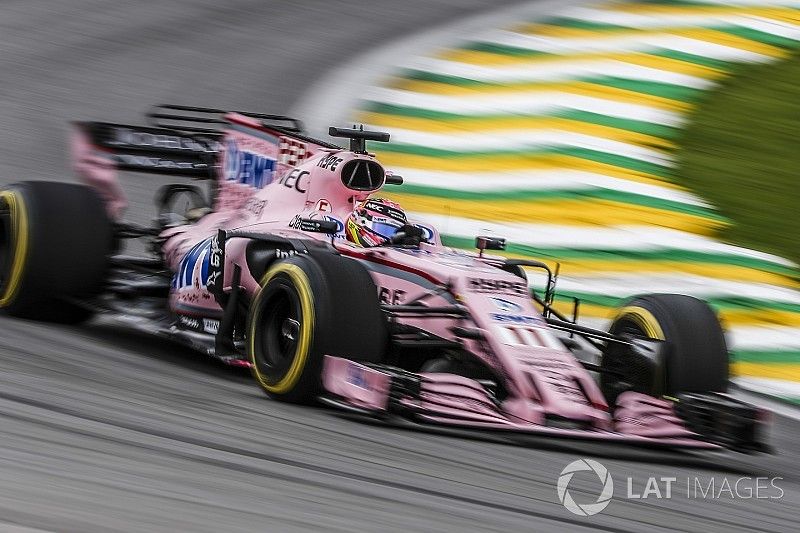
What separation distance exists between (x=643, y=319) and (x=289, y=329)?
1.82 metres

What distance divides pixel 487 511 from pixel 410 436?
3.74ft

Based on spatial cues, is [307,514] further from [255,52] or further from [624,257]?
[255,52]

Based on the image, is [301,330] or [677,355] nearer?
[301,330]

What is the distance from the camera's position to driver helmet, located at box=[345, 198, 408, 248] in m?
7.38

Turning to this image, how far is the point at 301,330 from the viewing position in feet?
20.6

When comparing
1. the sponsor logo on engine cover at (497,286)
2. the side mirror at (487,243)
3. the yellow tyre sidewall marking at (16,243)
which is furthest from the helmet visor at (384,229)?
the yellow tyre sidewall marking at (16,243)

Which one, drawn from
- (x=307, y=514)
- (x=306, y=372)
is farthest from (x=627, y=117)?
(x=307, y=514)

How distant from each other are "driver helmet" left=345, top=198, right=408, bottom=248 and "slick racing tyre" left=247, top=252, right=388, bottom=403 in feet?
2.75

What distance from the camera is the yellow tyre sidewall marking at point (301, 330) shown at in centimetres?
623

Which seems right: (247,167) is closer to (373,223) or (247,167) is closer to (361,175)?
(361,175)

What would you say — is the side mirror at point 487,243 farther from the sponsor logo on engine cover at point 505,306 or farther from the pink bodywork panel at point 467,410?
the pink bodywork panel at point 467,410

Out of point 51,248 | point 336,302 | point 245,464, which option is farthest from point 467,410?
point 51,248

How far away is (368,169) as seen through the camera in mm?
7652

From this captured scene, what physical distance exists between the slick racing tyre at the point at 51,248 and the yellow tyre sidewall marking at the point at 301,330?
1.69 meters
